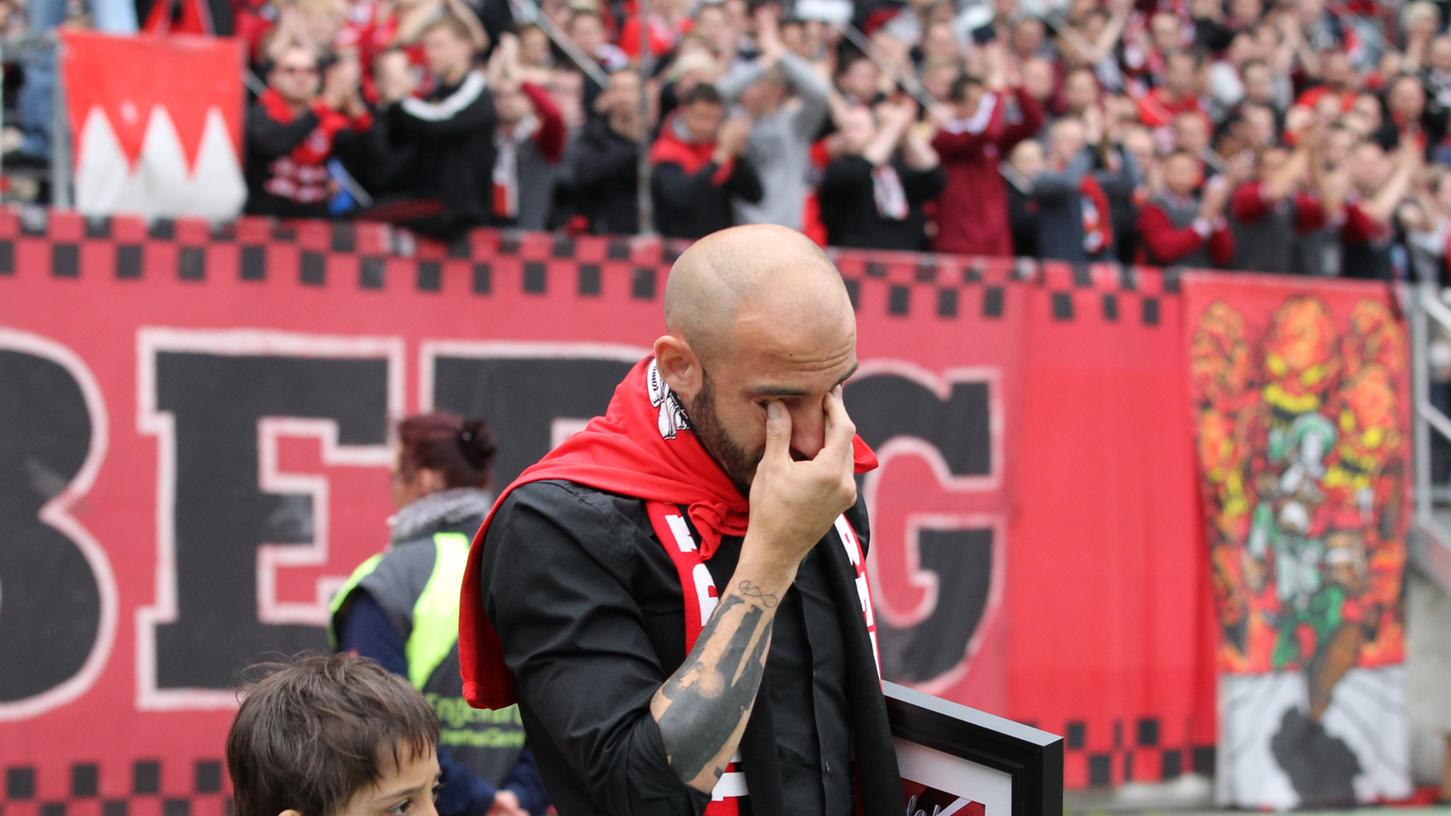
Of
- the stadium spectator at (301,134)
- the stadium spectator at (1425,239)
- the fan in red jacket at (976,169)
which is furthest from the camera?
the stadium spectator at (1425,239)

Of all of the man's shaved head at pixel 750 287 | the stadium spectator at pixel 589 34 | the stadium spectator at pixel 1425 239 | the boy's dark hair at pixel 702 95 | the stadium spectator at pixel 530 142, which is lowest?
the man's shaved head at pixel 750 287

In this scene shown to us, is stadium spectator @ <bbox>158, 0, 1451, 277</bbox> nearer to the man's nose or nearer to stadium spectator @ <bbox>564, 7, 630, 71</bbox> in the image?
stadium spectator @ <bbox>564, 7, 630, 71</bbox>

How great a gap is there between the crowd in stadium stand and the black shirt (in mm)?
4488

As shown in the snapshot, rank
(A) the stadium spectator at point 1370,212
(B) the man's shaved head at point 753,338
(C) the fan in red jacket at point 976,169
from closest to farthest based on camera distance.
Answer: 1. (B) the man's shaved head at point 753,338
2. (C) the fan in red jacket at point 976,169
3. (A) the stadium spectator at point 1370,212

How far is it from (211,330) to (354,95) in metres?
1.76

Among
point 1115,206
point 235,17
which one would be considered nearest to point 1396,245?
point 1115,206

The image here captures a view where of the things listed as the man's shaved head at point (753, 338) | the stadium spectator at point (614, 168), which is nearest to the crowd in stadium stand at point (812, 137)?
the stadium spectator at point (614, 168)

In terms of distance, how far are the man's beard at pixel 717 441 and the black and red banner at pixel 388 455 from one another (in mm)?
4245

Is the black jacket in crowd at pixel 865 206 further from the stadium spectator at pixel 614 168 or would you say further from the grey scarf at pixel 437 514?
the grey scarf at pixel 437 514

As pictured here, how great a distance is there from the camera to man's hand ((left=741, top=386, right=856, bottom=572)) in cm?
195

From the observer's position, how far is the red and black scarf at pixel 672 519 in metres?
2.05

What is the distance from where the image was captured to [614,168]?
7.79 meters

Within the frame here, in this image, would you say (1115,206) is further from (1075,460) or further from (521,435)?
(521,435)

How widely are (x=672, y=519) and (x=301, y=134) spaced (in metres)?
5.25
